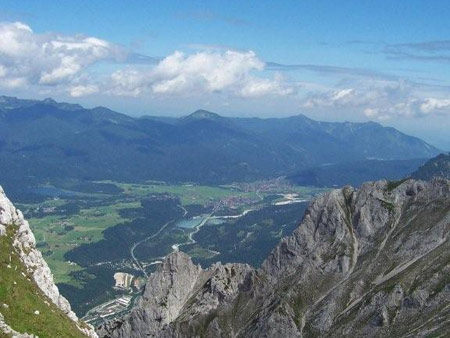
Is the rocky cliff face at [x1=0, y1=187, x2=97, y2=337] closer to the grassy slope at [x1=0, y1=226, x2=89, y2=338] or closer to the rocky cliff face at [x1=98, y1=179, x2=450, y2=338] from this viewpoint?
the grassy slope at [x1=0, y1=226, x2=89, y2=338]

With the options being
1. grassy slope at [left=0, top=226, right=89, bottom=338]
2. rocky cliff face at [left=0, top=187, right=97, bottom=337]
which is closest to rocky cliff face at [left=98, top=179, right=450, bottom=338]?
rocky cliff face at [left=0, top=187, right=97, bottom=337]

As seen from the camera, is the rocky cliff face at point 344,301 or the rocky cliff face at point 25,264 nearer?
the rocky cliff face at point 25,264

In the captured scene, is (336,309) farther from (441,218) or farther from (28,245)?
(28,245)

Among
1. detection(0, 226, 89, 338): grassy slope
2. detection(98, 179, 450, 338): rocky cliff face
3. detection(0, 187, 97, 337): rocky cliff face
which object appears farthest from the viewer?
detection(98, 179, 450, 338): rocky cliff face

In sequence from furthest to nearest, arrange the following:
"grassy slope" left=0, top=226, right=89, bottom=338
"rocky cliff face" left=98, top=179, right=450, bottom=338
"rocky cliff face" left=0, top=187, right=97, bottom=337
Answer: "rocky cliff face" left=98, top=179, right=450, bottom=338 → "rocky cliff face" left=0, top=187, right=97, bottom=337 → "grassy slope" left=0, top=226, right=89, bottom=338

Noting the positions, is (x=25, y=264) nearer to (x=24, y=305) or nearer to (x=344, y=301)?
(x=24, y=305)

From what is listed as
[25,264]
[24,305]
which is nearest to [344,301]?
[25,264]

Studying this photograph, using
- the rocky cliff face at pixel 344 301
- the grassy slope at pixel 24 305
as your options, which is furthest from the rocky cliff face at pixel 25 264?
the rocky cliff face at pixel 344 301

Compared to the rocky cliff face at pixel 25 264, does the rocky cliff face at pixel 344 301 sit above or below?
below

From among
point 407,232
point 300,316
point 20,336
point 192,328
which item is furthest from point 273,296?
point 20,336

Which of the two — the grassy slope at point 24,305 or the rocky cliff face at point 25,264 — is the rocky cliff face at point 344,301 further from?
the grassy slope at point 24,305

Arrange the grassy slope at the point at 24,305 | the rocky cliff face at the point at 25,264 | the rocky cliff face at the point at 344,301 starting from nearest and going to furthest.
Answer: the grassy slope at the point at 24,305, the rocky cliff face at the point at 25,264, the rocky cliff face at the point at 344,301
